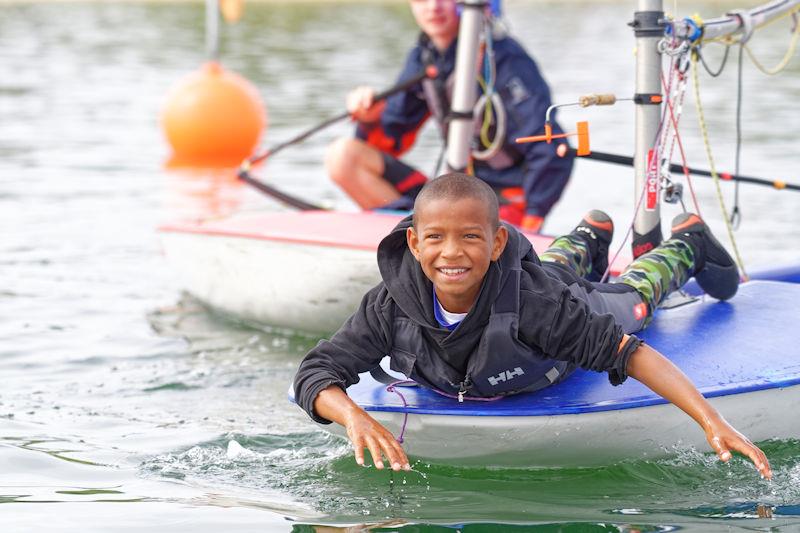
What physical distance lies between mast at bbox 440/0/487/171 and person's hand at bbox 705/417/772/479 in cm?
297

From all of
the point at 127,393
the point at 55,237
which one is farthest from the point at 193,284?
the point at 55,237

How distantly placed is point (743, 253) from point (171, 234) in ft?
10.9

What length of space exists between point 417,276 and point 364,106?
3.25m

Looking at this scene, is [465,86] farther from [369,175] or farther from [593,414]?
[593,414]

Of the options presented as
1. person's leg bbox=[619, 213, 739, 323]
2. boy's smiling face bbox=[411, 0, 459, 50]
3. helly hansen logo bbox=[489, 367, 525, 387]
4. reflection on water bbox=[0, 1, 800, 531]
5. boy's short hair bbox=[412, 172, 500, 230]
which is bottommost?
reflection on water bbox=[0, 1, 800, 531]

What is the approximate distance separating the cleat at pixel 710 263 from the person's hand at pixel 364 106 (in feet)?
7.98

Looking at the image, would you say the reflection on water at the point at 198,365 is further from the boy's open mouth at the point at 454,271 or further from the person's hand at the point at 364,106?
the person's hand at the point at 364,106

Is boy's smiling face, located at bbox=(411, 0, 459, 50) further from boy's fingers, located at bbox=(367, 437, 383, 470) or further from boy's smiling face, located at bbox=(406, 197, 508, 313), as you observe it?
boy's fingers, located at bbox=(367, 437, 383, 470)

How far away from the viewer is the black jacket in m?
3.68

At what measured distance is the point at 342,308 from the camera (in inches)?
232

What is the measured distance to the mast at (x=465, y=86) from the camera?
626 cm

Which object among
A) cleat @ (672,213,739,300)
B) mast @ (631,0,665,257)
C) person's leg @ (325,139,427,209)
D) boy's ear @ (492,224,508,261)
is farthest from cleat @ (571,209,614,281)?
person's leg @ (325,139,427,209)

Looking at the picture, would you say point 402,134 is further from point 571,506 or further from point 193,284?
point 571,506

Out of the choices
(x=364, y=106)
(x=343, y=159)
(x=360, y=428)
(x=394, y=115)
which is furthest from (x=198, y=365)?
(x=360, y=428)
